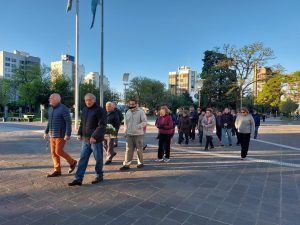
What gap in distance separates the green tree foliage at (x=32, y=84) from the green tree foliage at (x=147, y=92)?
17295mm

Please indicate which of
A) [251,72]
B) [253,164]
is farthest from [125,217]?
[251,72]

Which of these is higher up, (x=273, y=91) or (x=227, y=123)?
(x=273, y=91)

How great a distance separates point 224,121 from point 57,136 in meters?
8.23

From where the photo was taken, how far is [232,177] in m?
5.79

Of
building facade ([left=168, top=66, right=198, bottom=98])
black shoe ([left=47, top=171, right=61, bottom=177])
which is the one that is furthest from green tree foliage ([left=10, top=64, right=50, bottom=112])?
building facade ([left=168, top=66, right=198, bottom=98])

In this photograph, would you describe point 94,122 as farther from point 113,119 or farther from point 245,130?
point 245,130

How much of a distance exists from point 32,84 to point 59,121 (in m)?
48.7

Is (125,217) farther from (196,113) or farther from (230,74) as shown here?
(230,74)

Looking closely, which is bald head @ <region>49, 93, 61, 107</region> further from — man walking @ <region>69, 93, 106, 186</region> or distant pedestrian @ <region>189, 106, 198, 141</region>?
distant pedestrian @ <region>189, 106, 198, 141</region>

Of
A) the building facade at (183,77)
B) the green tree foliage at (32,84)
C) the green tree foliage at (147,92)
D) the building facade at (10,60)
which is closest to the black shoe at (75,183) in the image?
the green tree foliage at (32,84)

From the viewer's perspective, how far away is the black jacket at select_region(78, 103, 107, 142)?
4641mm

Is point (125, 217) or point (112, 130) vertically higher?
point (112, 130)

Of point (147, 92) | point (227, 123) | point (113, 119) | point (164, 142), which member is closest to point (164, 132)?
point (164, 142)

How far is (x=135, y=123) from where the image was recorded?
6090 mm
